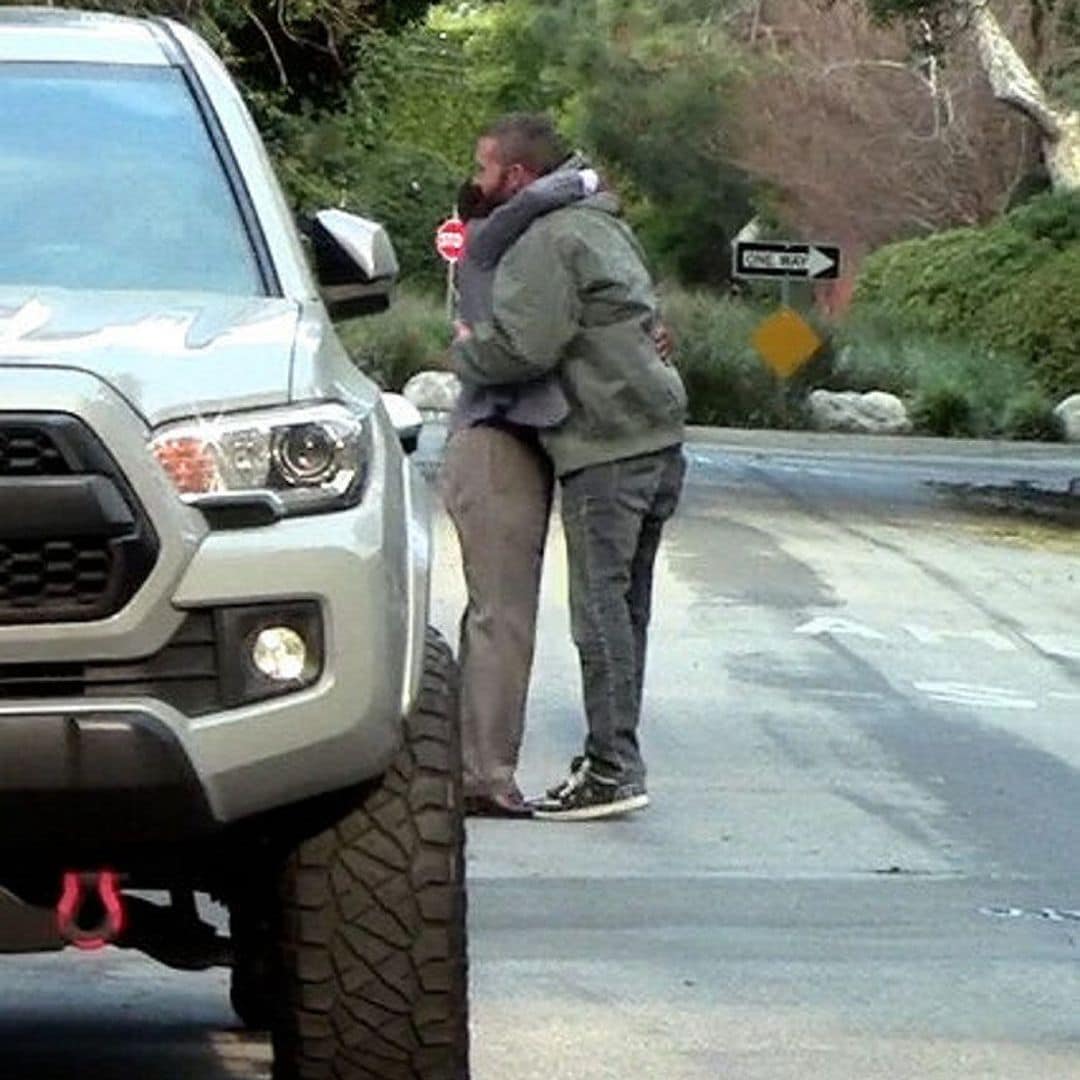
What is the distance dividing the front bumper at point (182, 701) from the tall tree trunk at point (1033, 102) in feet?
119

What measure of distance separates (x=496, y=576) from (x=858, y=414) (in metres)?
30.9

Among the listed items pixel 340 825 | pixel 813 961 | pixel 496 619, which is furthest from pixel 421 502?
pixel 496 619

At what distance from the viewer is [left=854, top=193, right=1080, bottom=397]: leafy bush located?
1738 inches

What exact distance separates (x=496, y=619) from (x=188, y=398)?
5.17m

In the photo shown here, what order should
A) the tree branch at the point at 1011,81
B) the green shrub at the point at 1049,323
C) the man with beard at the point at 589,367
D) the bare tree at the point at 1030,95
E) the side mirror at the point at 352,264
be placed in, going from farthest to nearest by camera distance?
1. the green shrub at the point at 1049,323
2. the tree branch at the point at 1011,81
3. the bare tree at the point at 1030,95
4. the man with beard at the point at 589,367
5. the side mirror at the point at 352,264

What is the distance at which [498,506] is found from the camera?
1051 cm

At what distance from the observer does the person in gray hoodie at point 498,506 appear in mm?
10375

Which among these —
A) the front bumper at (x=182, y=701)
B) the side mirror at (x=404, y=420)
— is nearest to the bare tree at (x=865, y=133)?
the side mirror at (x=404, y=420)

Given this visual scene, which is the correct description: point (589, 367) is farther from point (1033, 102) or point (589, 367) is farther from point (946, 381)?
point (1033, 102)

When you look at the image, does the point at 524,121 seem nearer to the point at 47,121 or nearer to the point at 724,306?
the point at 47,121

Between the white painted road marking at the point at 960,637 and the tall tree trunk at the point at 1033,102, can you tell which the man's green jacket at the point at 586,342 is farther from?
the tall tree trunk at the point at 1033,102

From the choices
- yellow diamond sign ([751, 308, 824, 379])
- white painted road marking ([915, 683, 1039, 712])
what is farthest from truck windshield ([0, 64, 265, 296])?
yellow diamond sign ([751, 308, 824, 379])

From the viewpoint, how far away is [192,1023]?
25.9 feet

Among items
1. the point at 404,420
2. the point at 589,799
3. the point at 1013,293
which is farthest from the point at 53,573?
the point at 1013,293
